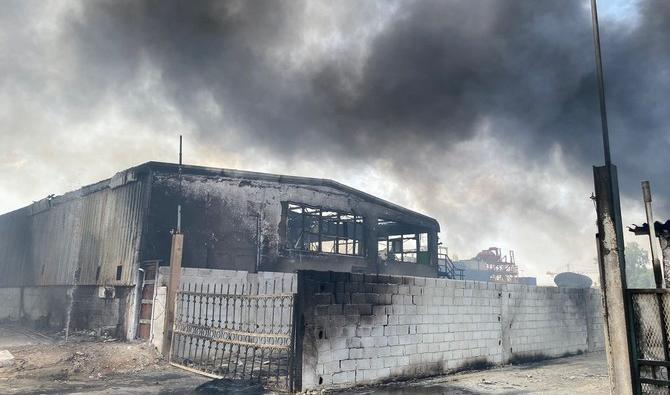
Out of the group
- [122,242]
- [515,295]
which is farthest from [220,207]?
[515,295]

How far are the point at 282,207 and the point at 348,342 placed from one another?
8.92 meters

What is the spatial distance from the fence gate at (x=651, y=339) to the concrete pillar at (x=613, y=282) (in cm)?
8

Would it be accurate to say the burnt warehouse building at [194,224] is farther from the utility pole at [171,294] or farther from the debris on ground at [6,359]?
the debris on ground at [6,359]

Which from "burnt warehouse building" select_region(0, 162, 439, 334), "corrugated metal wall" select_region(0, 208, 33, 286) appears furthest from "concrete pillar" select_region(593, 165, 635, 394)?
"corrugated metal wall" select_region(0, 208, 33, 286)

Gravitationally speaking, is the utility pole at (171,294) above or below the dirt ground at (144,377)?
above

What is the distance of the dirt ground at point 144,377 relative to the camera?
8.08 metres

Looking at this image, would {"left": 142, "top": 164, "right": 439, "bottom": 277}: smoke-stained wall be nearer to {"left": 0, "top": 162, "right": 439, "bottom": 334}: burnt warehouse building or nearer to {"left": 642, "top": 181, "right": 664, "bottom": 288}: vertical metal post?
{"left": 0, "top": 162, "right": 439, "bottom": 334}: burnt warehouse building

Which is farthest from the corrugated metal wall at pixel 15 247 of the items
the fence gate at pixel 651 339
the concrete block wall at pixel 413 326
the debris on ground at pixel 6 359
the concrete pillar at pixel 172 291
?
the fence gate at pixel 651 339

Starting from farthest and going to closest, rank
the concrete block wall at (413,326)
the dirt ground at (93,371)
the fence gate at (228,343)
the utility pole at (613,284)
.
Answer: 1. the fence gate at (228,343)
2. the dirt ground at (93,371)
3. the concrete block wall at (413,326)
4. the utility pole at (613,284)

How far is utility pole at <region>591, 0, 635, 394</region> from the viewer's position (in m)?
4.99

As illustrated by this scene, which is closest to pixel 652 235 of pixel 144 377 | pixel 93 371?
pixel 144 377

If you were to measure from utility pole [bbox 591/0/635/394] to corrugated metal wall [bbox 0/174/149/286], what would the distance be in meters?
12.4

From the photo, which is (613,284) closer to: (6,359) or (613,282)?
(613,282)

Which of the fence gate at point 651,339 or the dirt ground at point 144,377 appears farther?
the dirt ground at point 144,377
